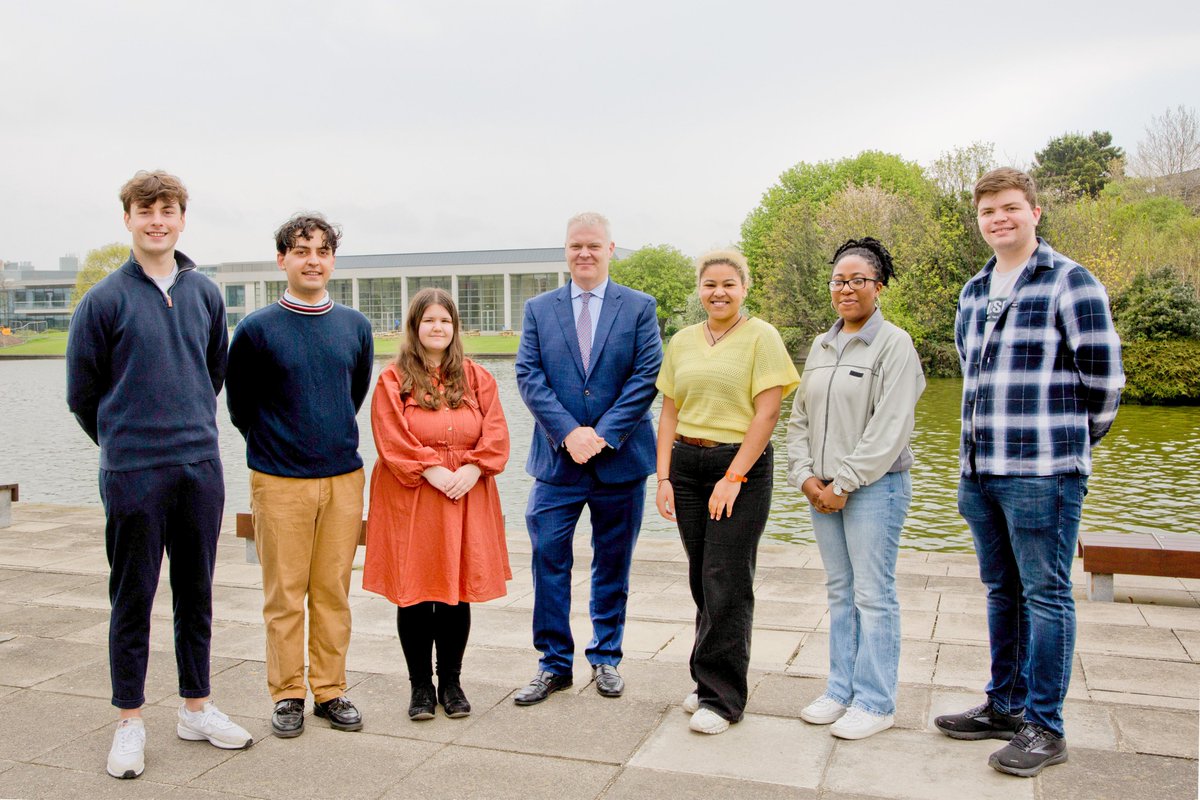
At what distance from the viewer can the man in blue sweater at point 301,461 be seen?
391cm

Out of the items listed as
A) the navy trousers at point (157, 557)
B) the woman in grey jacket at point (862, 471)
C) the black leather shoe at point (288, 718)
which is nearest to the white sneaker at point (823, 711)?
the woman in grey jacket at point (862, 471)

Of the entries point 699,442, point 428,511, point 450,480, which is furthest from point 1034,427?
point 428,511

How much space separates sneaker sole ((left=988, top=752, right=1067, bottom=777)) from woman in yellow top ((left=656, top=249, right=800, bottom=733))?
954 millimetres

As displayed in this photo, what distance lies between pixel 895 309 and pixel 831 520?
31844mm

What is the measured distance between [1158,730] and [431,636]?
287 cm

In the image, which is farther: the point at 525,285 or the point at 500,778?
the point at 525,285

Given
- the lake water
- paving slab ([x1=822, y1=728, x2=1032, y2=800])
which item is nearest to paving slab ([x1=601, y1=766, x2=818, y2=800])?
paving slab ([x1=822, y1=728, x2=1032, y2=800])

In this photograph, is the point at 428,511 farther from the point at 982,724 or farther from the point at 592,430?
the point at 982,724

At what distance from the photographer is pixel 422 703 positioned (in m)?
4.03

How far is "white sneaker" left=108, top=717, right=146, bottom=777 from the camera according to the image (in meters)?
3.45

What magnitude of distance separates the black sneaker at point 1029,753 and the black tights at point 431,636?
211 cm

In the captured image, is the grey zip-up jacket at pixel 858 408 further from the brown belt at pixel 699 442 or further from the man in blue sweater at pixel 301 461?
the man in blue sweater at pixel 301 461

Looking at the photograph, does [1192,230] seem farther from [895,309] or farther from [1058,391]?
[1058,391]

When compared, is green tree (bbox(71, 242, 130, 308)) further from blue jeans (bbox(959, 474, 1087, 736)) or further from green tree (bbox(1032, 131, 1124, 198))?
blue jeans (bbox(959, 474, 1087, 736))
